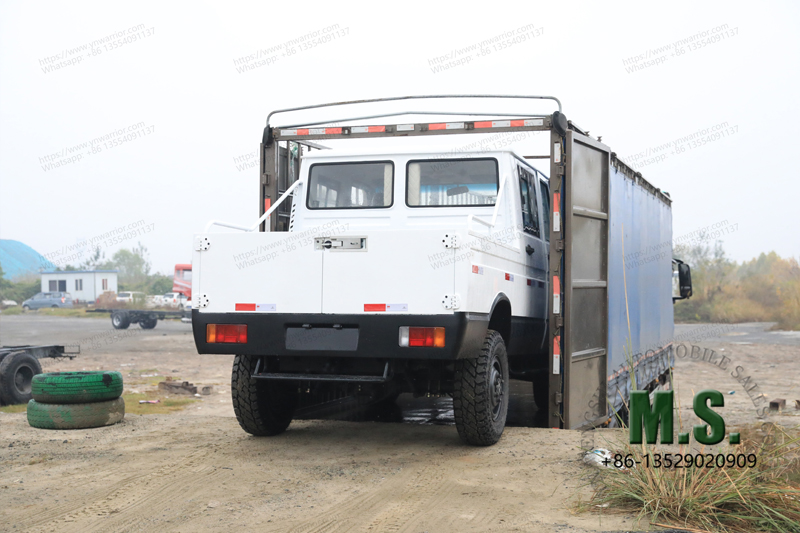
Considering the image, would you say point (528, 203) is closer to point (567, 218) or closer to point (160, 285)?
point (567, 218)

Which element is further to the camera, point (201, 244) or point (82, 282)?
point (82, 282)

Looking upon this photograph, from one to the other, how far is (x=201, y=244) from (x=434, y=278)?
187 cm

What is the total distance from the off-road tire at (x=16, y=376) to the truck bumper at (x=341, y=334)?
5286 mm

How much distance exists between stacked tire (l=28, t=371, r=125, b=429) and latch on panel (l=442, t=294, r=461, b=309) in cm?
412

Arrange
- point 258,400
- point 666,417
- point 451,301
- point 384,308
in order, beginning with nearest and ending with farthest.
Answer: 1. point 666,417
2. point 451,301
3. point 384,308
4. point 258,400

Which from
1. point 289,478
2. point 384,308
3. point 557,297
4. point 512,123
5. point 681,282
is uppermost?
point 512,123

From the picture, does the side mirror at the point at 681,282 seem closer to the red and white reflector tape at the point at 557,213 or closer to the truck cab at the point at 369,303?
the red and white reflector tape at the point at 557,213

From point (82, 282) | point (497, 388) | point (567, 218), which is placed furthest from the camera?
point (82, 282)

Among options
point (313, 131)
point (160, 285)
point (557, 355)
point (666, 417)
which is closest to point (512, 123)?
point (313, 131)

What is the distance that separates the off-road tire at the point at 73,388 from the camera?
25.6 feet

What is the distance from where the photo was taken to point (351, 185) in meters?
7.82

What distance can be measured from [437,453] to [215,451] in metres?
1.83

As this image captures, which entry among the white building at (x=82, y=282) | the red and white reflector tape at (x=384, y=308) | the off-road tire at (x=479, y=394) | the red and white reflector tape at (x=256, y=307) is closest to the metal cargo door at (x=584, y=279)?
the off-road tire at (x=479, y=394)

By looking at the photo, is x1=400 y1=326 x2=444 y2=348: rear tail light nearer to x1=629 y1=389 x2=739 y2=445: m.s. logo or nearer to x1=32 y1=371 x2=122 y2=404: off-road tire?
x1=629 y1=389 x2=739 y2=445: m.s. logo
